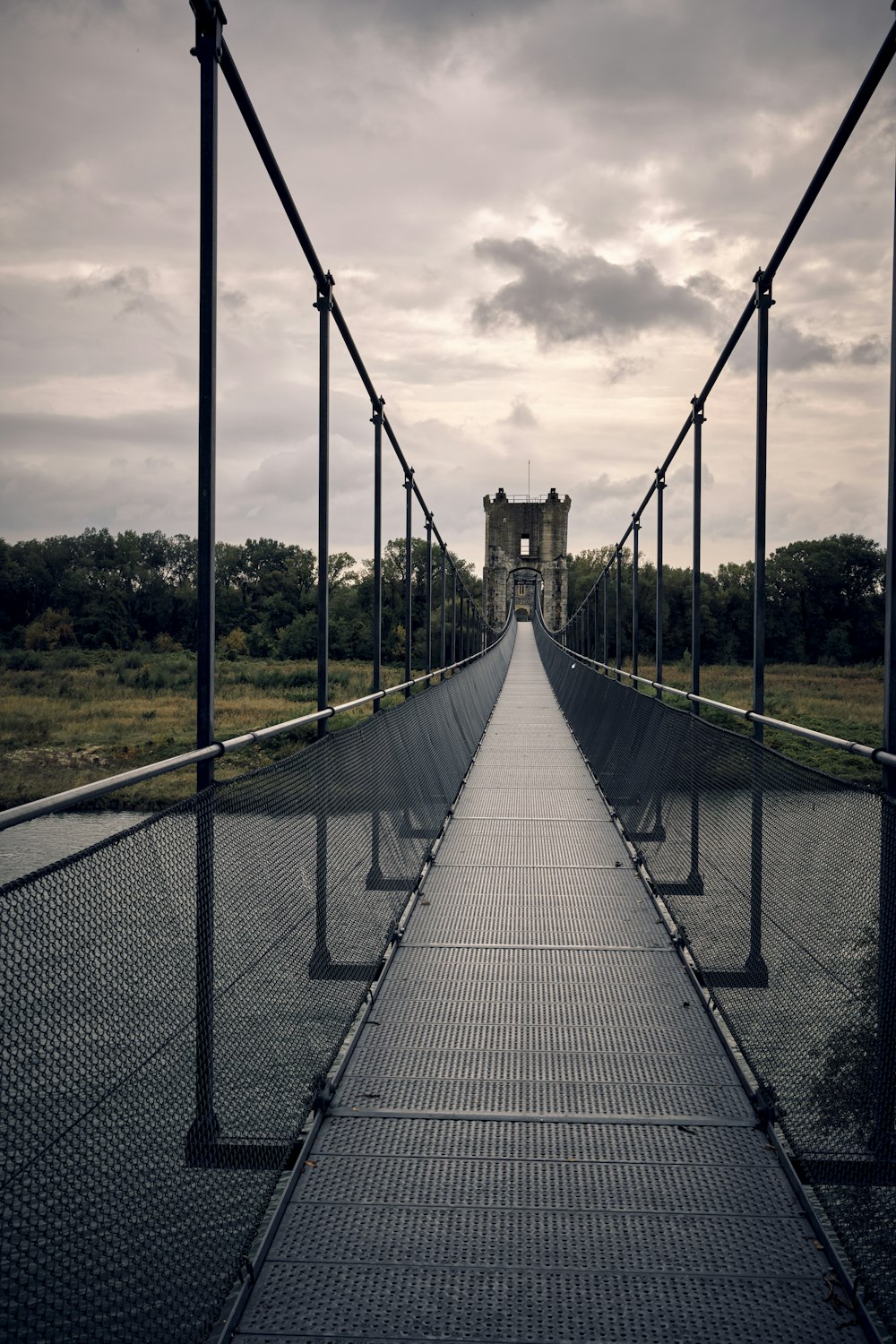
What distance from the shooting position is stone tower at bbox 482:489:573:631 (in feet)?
219

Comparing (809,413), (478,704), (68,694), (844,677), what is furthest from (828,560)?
(809,413)

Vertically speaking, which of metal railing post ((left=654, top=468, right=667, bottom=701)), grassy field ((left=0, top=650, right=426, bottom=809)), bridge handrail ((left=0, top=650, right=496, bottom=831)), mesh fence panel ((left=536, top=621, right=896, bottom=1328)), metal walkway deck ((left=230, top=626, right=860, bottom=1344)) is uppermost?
metal railing post ((left=654, top=468, right=667, bottom=701))

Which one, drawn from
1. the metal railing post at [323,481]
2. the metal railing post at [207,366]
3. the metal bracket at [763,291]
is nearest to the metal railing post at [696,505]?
the metal bracket at [763,291]

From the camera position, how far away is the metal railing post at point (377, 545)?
585 cm

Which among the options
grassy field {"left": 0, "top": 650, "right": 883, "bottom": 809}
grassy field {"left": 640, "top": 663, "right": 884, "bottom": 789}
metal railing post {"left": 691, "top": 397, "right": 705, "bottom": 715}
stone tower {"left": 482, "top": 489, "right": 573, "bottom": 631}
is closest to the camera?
metal railing post {"left": 691, "top": 397, "right": 705, "bottom": 715}

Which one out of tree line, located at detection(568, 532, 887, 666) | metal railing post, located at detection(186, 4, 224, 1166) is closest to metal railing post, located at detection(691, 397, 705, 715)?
metal railing post, located at detection(186, 4, 224, 1166)

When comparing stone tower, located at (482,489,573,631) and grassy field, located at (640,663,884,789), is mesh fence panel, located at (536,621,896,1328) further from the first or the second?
stone tower, located at (482,489,573,631)

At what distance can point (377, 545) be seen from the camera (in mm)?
6320

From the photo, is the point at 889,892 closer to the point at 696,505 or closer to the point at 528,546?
the point at 696,505

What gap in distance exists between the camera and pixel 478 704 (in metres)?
12.2

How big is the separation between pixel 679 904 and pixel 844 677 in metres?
45.3

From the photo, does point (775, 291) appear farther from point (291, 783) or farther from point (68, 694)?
point (68, 694)

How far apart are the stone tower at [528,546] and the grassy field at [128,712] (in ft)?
72.7

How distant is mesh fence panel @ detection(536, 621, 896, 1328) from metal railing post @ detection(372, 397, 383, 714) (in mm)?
→ 2013
